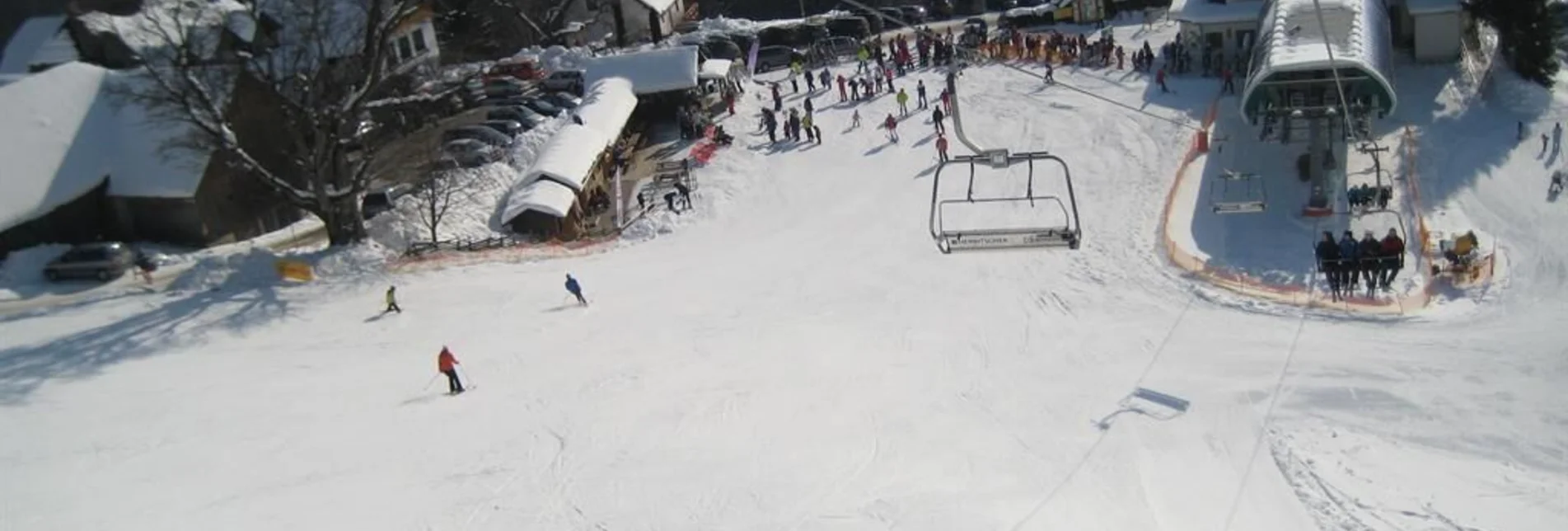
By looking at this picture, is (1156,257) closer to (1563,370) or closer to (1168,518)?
(1563,370)

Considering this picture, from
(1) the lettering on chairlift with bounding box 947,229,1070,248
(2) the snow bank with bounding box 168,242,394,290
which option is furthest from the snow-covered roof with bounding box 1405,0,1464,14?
(2) the snow bank with bounding box 168,242,394,290

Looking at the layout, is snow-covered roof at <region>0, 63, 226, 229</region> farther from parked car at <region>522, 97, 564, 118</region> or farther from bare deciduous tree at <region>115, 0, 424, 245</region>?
parked car at <region>522, 97, 564, 118</region>

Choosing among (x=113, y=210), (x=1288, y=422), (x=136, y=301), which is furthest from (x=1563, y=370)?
(x=113, y=210)

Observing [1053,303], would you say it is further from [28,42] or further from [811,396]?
[28,42]

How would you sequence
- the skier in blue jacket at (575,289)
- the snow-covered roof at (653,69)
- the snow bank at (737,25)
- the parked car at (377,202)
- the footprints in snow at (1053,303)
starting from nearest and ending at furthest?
the footprints in snow at (1053,303) → the skier in blue jacket at (575,289) → the parked car at (377,202) → the snow-covered roof at (653,69) → the snow bank at (737,25)

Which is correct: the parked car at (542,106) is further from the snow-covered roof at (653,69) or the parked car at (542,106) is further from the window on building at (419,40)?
the window on building at (419,40)

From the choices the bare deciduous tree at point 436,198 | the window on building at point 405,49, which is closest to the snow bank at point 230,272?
the bare deciduous tree at point 436,198
